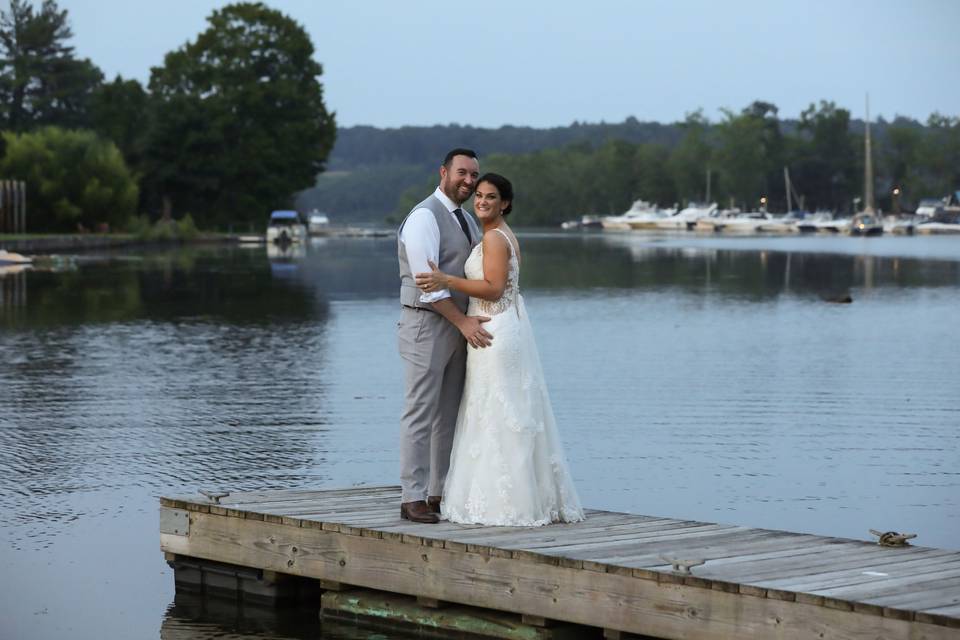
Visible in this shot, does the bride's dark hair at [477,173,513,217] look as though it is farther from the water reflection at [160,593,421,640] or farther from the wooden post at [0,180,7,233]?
the wooden post at [0,180,7,233]

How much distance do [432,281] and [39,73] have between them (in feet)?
342

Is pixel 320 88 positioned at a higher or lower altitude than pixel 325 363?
higher

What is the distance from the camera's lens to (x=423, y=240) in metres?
8.77

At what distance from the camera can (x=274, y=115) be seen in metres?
102

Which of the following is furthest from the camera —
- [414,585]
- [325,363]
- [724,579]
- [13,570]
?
[325,363]

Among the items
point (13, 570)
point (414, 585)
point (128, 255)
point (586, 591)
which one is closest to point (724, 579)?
point (586, 591)

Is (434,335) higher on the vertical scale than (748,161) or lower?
lower

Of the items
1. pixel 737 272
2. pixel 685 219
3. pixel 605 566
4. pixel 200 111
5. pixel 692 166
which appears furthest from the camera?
pixel 692 166

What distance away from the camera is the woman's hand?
8.73 metres

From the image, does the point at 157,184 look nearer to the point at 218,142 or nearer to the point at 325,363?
the point at 218,142

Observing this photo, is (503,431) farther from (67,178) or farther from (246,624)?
(67,178)

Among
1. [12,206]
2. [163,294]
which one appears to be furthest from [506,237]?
[12,206]

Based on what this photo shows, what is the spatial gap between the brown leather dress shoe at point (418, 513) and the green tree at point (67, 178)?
70.5 metres

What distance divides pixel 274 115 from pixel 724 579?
9654 centimetres
